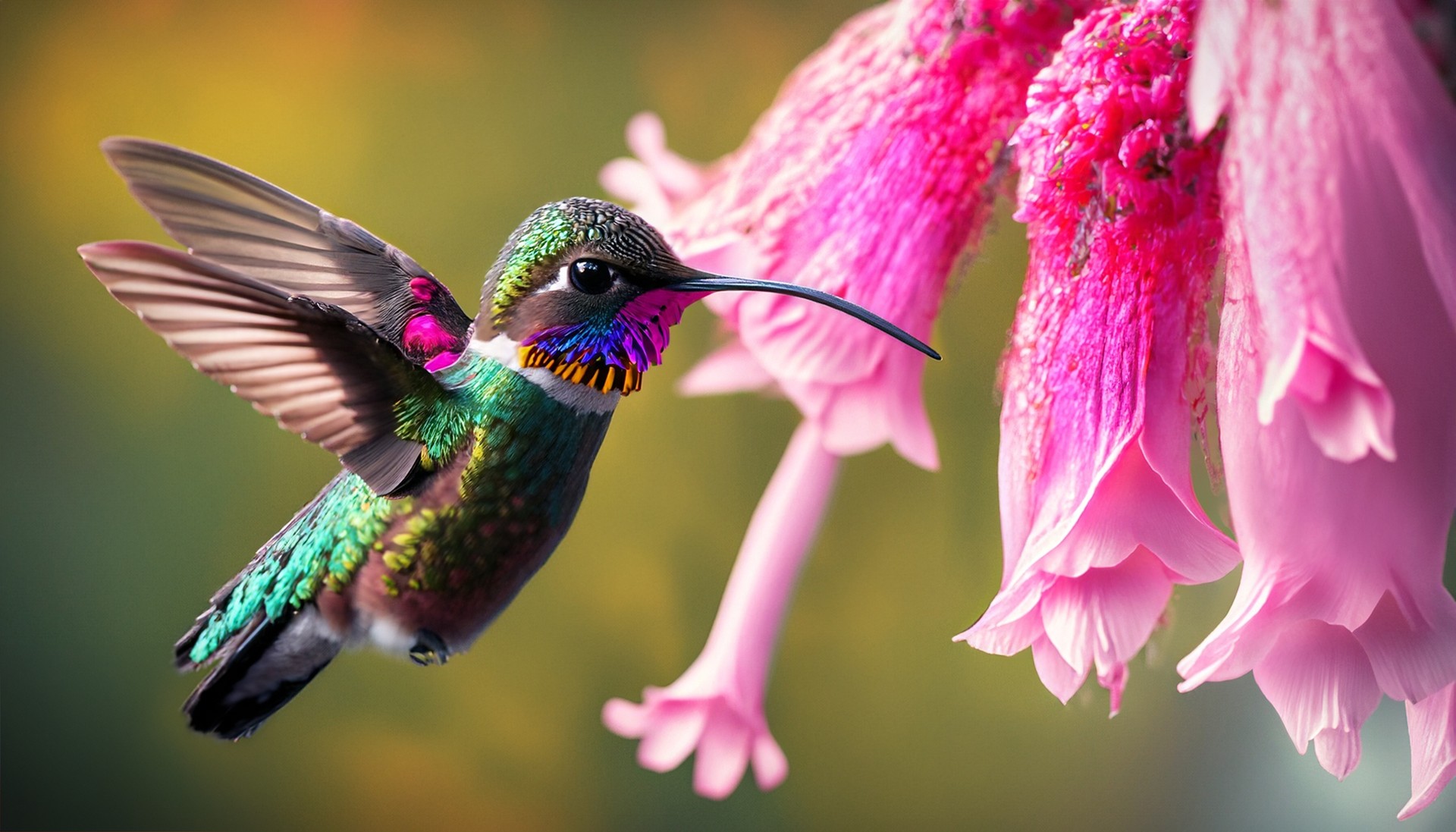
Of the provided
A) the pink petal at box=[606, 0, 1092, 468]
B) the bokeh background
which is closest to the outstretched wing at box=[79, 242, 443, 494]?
the pink petal at box=[606, 0, 1092, 468]

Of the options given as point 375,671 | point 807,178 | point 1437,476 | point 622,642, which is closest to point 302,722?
point 375,671

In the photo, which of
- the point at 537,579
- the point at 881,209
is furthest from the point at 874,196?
the point at 537,579

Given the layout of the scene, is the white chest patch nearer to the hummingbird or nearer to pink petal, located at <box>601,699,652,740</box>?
the hummingbird

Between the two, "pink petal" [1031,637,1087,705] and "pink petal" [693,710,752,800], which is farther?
"pink petal" [693,710,752,800]

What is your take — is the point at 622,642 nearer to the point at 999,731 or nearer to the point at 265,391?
the point at 999,731

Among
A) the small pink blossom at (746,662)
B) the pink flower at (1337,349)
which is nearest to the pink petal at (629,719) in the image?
the small pink blossom at (746,662)

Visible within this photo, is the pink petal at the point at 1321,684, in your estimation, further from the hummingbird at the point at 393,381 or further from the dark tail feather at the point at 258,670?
the dark tail feather at the point at 258,670
